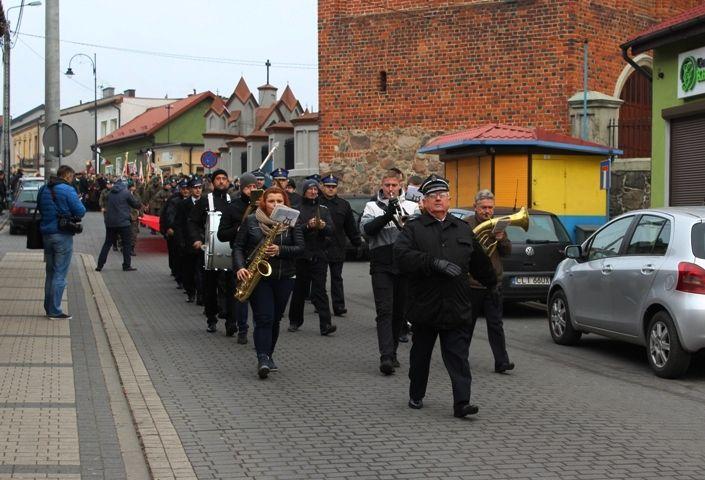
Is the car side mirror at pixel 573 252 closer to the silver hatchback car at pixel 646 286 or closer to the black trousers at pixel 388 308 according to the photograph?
the silver hatchback car at pixel 646 286

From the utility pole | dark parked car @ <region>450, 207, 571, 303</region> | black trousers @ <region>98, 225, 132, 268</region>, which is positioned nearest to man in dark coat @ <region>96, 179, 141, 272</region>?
black trousers @ <region>98, 225, 132, 268</region>

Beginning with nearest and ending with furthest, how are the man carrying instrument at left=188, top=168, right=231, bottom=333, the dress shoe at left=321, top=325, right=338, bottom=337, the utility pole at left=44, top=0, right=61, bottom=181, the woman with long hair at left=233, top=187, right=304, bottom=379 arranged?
the woman with long hair at left=233, top=187, right=304, bottom=379 < the dress shoe at left=321, top=325, right=338, bottom=337 < the man carrying instrument at left=188, top=168, right=231, bottom=333 < the utility pole at left=44, top=0, right=61, bottom=181

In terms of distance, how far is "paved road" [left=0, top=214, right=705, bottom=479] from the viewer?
6781 mm

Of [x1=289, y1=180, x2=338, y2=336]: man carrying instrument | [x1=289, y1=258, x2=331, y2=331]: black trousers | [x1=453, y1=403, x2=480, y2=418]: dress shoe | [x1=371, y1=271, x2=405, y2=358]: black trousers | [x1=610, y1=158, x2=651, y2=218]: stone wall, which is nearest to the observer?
[x1=453, y1=403, x2=480, y2=418]: dress shoe

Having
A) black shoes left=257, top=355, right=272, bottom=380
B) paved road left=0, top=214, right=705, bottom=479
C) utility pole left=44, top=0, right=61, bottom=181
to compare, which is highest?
utility pole left=44, top=0, right=61, bottom=181

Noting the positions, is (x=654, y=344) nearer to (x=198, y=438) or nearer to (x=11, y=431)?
(x=198, y=438)

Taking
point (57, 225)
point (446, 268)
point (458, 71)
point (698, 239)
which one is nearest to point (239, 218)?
point (57, 225)

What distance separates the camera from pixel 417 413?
841cm

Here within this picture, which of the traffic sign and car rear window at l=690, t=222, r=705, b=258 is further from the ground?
the traffic sign

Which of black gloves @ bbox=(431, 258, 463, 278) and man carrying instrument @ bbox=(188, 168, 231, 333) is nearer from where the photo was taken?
black gloves @ bbox=(431, 258, 463, 278)

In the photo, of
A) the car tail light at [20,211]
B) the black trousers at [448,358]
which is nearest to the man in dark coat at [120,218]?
the car tail light at [20,211]

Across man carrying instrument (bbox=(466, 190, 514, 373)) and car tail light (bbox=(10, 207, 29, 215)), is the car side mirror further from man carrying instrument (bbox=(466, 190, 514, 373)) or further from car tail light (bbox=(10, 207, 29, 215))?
car tail light (bbox=(10, 207, 29, 215))

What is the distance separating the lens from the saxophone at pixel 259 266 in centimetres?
990

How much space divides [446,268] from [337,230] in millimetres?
6233
